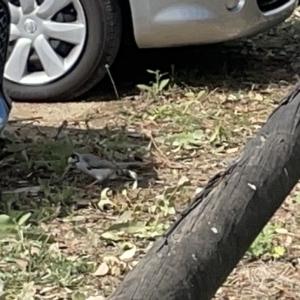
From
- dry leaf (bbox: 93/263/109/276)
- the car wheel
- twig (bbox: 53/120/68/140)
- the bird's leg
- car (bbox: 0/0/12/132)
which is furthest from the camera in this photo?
the car wheel

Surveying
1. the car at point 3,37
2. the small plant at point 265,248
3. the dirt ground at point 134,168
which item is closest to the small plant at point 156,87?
the dirt ground at point 134,168

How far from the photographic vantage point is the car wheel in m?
4.64

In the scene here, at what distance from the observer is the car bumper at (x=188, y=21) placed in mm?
4668

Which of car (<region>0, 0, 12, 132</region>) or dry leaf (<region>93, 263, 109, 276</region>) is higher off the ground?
car (<region>0, 0, 12, 132</region>)

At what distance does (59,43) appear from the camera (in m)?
4.72

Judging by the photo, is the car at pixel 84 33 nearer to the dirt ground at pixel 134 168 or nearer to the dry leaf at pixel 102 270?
the dirt ground at pixel 134 168

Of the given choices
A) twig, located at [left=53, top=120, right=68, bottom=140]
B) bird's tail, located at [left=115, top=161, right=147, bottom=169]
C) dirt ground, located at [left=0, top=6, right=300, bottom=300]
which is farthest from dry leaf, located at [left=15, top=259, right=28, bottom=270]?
twig, located at [left=53, top=120, right=68, bottom=140]

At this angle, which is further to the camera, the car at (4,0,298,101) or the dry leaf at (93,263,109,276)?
the car at (4,0,298,101)

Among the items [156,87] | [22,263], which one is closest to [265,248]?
[22,263]

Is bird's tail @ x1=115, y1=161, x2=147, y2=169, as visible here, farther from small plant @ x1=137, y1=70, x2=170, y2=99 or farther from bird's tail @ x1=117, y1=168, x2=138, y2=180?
small plant @ x1=137, y1=70, x2=170, y2=99

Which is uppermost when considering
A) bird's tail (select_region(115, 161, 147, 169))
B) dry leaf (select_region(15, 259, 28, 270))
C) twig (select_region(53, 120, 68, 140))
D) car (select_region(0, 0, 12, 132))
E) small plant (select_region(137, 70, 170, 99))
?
car (select_region(0, 0, 12, 132))

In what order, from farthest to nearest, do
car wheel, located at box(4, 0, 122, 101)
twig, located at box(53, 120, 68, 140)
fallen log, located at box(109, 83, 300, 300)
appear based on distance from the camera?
car wheel, located at box(4, 0, 122, 101)
twig, located at box(53, 120, 68, 140)
fallen log, located at box(109, 83, 300, 300)

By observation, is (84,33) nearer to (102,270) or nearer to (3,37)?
(3,37)

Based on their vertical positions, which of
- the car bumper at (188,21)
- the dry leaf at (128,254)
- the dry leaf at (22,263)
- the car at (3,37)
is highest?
the car at (3,37)
